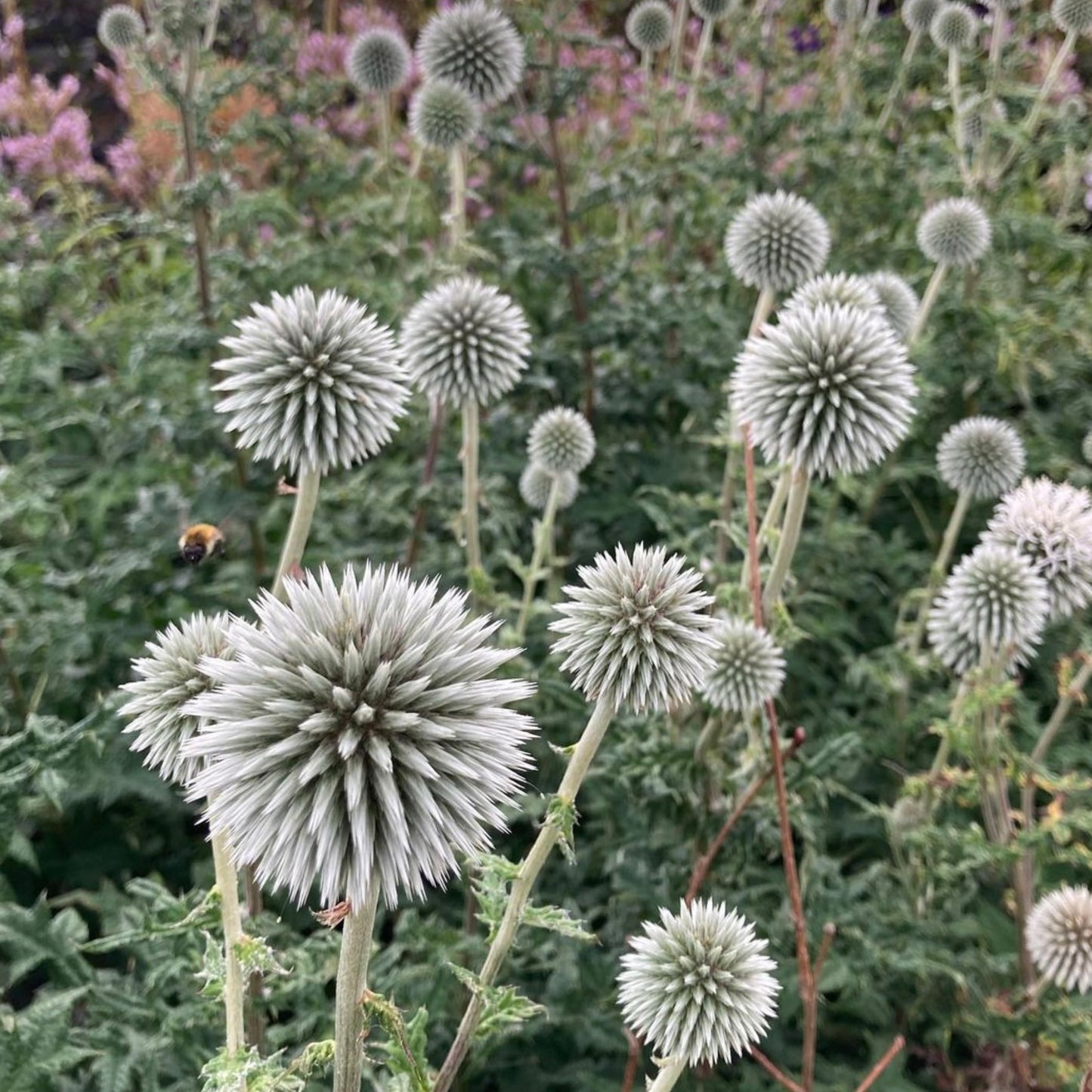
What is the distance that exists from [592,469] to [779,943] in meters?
2.04

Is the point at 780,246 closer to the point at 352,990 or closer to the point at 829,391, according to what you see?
the point at 829,391

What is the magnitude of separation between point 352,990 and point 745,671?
1317mm

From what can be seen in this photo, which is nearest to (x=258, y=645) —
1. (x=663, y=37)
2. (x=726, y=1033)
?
(x=726, y=1033)

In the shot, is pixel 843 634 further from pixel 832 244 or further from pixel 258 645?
pixel 258 645

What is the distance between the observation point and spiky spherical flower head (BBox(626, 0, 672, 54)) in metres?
4.70

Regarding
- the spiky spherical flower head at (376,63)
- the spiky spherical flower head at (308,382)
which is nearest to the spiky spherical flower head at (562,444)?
the spiky spherical flower head at (308,382)

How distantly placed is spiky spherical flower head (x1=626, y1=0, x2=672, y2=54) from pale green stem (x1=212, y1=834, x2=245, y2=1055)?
4.54 metres

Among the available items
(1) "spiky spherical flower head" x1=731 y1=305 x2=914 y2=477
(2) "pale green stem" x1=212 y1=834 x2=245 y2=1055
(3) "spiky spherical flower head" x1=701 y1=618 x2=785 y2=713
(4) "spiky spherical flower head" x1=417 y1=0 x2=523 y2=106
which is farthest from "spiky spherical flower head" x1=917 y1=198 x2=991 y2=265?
(2) "pale green stem" x1=212 y1=834 x2=245 y2=1055

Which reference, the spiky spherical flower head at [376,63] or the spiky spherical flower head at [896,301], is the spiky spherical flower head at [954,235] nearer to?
the spiky spherical flower head at [896,301]

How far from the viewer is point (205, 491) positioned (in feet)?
11.1

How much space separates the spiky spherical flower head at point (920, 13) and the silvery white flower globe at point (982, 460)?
2.36 m

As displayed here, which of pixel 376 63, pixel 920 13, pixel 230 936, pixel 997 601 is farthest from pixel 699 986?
pixel 920 13

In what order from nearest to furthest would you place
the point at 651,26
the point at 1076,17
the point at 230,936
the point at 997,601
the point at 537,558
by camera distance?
the point at 230,936
the point at 997,601
the point at 537,558
the point at 1076,17
the point at 651,26

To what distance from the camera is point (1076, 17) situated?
156 inches
